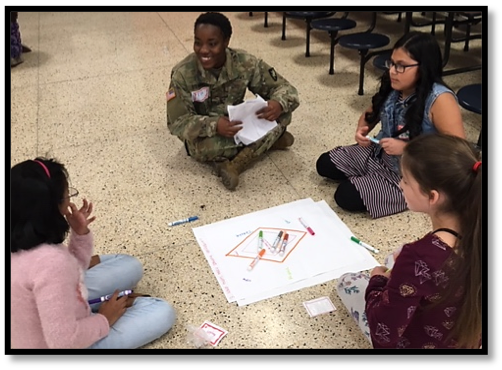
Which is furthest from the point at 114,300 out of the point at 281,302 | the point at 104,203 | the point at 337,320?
the point at 104,203

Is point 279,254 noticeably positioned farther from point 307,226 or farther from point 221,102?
point 221,102

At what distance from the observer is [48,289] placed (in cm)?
121

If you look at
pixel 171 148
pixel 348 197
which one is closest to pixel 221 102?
pixel 171 148

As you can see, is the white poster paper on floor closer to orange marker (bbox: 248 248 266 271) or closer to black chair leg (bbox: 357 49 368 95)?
orange marker (bbox: 248 248 266 271)

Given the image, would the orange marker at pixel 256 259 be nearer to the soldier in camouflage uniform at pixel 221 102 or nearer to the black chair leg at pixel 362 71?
the soldier in camouflage uniform at pixel 221 102

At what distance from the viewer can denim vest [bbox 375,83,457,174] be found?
6.50 feet

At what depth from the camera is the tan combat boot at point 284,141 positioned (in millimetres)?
2689

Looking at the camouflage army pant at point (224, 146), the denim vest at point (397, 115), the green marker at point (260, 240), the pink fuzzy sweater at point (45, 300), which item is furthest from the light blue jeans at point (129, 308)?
the denim vest at point (397, 115)

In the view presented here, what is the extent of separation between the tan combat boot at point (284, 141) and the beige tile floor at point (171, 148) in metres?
0.05

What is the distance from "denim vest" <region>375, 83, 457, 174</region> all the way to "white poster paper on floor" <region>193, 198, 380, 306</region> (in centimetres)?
40

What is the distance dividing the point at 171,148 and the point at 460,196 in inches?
72.8

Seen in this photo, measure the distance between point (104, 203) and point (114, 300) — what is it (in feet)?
2.84

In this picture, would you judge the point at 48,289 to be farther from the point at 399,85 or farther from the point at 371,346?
the point at 399,85

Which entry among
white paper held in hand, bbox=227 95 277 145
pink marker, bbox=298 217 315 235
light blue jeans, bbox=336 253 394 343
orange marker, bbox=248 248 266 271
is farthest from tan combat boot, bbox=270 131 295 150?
light blue jeans, bbox=336 253 394 343
